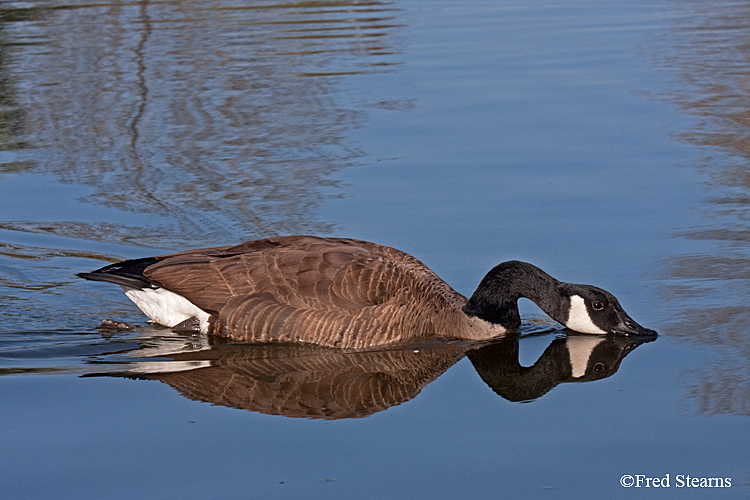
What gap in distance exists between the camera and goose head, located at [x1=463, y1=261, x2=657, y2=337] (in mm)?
8039

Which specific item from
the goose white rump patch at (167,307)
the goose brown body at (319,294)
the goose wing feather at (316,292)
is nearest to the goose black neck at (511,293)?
the goose brown body at (319,294)

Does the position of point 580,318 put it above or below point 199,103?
above

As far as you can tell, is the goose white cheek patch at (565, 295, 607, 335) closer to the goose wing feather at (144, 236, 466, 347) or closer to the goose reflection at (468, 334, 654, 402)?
the goose reflection at (468, 334, 654, 402)

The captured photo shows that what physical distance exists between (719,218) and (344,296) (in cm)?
397

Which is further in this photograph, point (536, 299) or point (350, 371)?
point (536, 299)

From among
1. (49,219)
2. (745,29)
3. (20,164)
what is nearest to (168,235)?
(49,219)

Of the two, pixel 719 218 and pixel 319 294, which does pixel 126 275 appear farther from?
pixel 719 218

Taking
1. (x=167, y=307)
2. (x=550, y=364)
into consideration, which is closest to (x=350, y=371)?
(x=550, y=364)

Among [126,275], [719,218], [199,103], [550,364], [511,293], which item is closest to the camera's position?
[550,364]

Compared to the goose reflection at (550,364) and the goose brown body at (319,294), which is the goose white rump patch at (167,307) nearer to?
the goose brown body at (319,294)

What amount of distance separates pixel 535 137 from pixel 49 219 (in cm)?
563

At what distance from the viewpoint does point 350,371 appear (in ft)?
24.7

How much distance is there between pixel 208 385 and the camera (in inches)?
280

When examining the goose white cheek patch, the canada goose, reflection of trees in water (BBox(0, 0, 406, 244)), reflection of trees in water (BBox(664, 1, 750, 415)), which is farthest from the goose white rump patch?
reflection of trees in water (BBox(664, 1, 750, 415))
